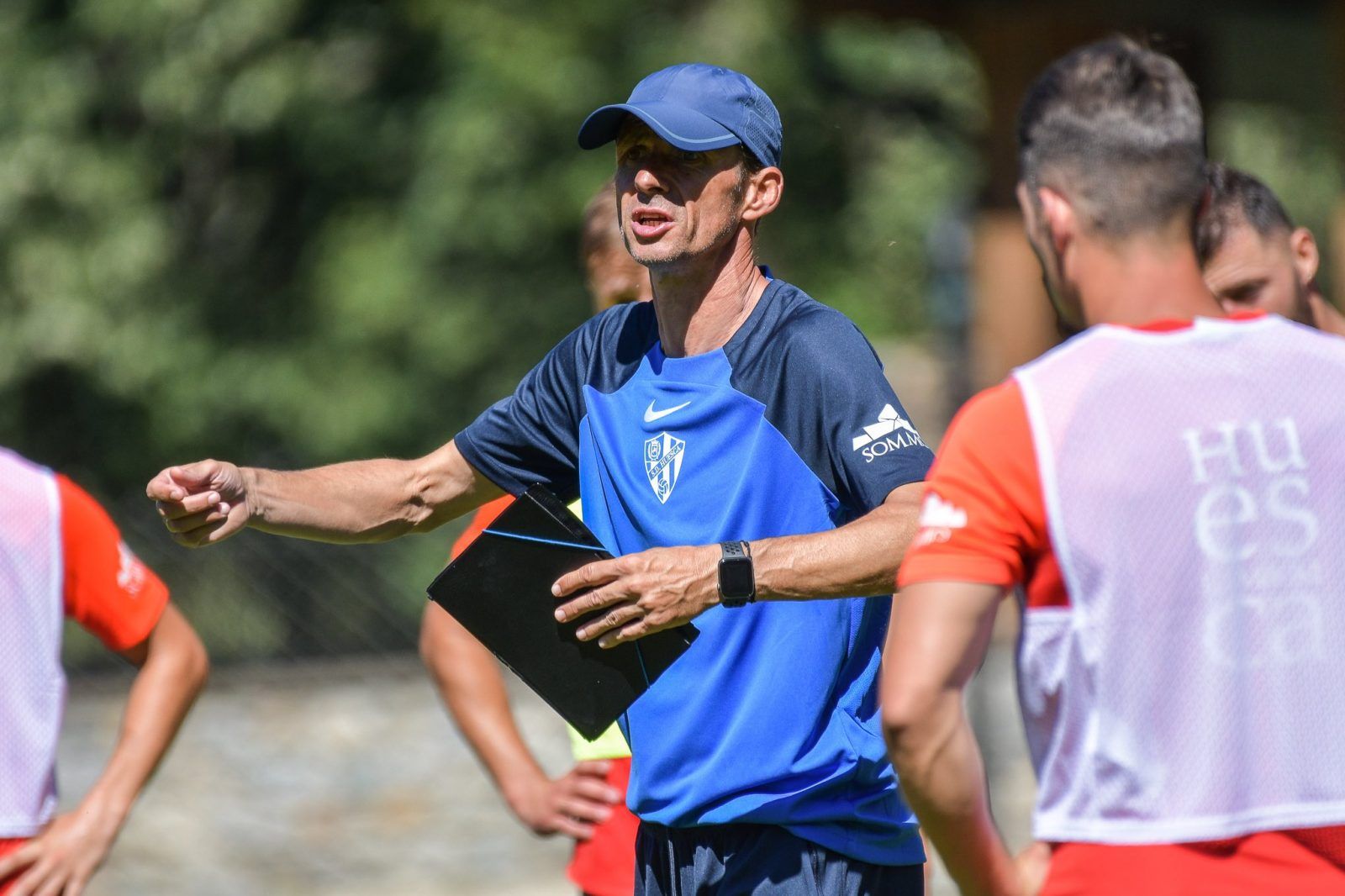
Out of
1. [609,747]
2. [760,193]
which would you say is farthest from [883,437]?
[609,747]

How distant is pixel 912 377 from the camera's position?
51.5 feet

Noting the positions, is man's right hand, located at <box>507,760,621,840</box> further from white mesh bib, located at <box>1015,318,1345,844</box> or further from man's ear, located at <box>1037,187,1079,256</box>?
man's ear, located at <box>1037,187,1079,256</box>

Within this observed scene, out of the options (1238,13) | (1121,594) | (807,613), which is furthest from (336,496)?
(1238,13)

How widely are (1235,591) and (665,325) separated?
1521mm

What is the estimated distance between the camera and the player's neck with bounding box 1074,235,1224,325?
90.0 inches

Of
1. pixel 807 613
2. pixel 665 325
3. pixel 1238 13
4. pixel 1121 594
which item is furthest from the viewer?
pixel 1238 13

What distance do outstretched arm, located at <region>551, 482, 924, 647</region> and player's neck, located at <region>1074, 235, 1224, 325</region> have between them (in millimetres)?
704

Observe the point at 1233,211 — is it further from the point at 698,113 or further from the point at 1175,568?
the point at 1175,568

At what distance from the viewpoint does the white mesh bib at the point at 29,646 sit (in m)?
3.17

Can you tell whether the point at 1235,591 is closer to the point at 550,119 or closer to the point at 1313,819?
the point at 1313,819

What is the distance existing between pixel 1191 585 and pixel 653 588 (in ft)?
3.32

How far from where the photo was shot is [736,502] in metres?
3.14

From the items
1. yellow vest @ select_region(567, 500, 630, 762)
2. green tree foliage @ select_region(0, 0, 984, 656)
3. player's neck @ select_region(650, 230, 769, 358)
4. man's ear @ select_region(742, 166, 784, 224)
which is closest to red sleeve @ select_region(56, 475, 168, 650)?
yellow vest @ select_region(567, 500, 630, 762)

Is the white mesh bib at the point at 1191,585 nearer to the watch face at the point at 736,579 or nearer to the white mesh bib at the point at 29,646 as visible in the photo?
the watch face at the point at 736,579
